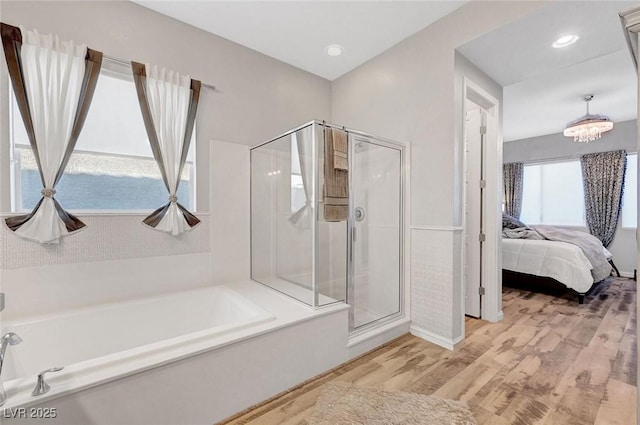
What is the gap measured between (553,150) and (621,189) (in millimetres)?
1270

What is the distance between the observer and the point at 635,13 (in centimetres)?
86

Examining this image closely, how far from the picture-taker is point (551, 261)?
349 cm

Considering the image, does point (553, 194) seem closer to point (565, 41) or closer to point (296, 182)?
point (565, 41)

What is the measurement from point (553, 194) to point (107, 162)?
7499 millimetres

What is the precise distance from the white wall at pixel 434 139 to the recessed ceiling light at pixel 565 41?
553mm

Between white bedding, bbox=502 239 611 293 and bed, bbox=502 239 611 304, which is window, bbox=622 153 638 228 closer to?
bed, bbox=502 239 611 304

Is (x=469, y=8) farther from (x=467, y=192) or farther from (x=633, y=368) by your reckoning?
(x=633, y=368)

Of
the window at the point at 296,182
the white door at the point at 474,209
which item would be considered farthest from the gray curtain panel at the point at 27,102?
the white door at the point at 474,209

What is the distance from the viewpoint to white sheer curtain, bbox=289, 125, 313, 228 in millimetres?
2187

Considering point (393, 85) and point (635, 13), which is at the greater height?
point (393, 85)

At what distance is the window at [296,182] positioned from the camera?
2352mm

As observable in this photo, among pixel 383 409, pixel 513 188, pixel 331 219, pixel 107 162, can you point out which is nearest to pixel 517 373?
pixel 383 409

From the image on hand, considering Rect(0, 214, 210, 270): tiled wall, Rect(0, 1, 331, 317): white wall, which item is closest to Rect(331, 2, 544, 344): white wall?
Rect(0, 1, 331, 317): white wall

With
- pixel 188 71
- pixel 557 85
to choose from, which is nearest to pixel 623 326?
pixel 557 85
